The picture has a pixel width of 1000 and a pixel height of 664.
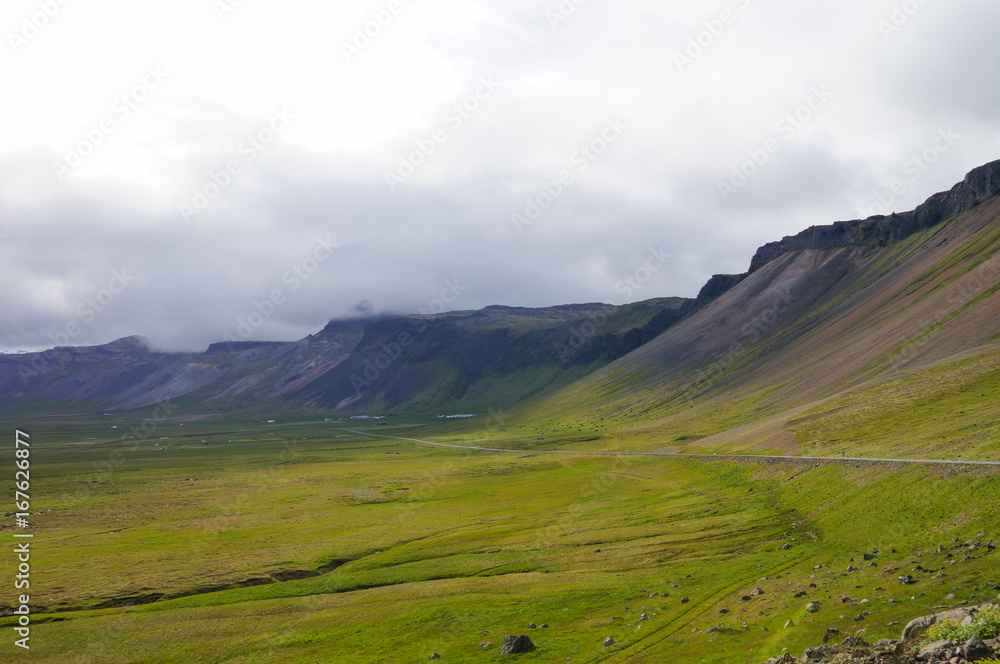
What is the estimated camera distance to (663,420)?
19388 centimetres

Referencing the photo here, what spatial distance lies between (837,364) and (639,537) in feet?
408

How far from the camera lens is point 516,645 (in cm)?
3950

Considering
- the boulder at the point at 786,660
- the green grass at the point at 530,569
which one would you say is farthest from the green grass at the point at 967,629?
the green grass at the point at 530,569

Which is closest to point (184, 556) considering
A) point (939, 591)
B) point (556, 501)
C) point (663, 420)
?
point (556, 501)

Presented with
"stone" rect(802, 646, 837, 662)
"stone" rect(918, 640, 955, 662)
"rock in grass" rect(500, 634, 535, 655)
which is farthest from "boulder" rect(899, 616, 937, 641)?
"rock in grass" rect(500, 634, 535, 655)

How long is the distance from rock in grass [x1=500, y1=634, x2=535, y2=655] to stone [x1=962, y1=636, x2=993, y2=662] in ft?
88.2

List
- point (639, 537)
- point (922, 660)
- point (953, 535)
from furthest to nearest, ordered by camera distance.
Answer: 1. point (639, 537)
2. point (953, 535)
3. point (922, 660)

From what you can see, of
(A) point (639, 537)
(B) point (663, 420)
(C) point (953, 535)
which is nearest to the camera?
(C) point (953, 535)

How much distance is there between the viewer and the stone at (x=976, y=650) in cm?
1836

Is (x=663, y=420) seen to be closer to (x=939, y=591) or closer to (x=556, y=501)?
(x=556, y=501)

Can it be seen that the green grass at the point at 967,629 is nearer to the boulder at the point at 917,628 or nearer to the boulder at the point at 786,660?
the boulder at the point at 917,628

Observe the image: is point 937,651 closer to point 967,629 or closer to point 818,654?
point 967,629

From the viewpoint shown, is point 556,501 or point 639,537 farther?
point 556,501

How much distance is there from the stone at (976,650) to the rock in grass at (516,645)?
88.2 feet
